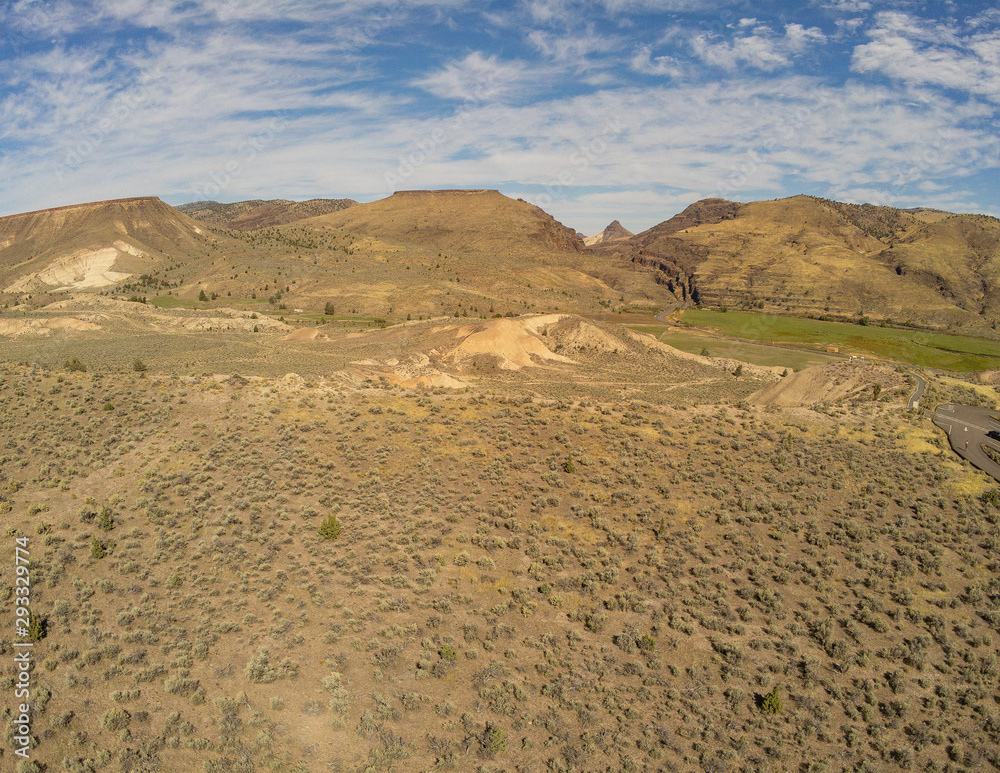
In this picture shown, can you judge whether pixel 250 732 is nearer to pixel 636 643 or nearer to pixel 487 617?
pixel 487 617

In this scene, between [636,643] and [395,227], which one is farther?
[395,227]

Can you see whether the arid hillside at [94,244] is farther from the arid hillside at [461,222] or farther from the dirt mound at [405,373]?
the dirt mound at [405,373]

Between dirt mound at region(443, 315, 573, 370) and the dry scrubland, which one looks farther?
dirt mound at region(443, 315, 573, 370)

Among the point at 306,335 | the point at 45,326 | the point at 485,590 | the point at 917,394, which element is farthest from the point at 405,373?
the point at 45,326

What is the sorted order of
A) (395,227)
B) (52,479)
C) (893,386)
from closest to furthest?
1. (52,479)
2. (893,386)
3. (395,227)

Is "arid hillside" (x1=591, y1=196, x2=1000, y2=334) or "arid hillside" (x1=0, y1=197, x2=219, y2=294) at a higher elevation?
"arid hillside" (x1=0, y1=197, x2=219, y2=294)

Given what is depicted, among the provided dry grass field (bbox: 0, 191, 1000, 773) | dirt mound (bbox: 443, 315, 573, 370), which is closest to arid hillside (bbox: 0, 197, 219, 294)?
dirt mound (bbox: 443, 315, 573, 370)

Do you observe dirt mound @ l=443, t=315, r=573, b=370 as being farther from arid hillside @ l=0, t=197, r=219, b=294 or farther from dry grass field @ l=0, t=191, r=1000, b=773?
arid hillside @ l=0, t=197, r=219, b=294

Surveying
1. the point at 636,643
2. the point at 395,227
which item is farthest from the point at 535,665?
the point at 395,227
